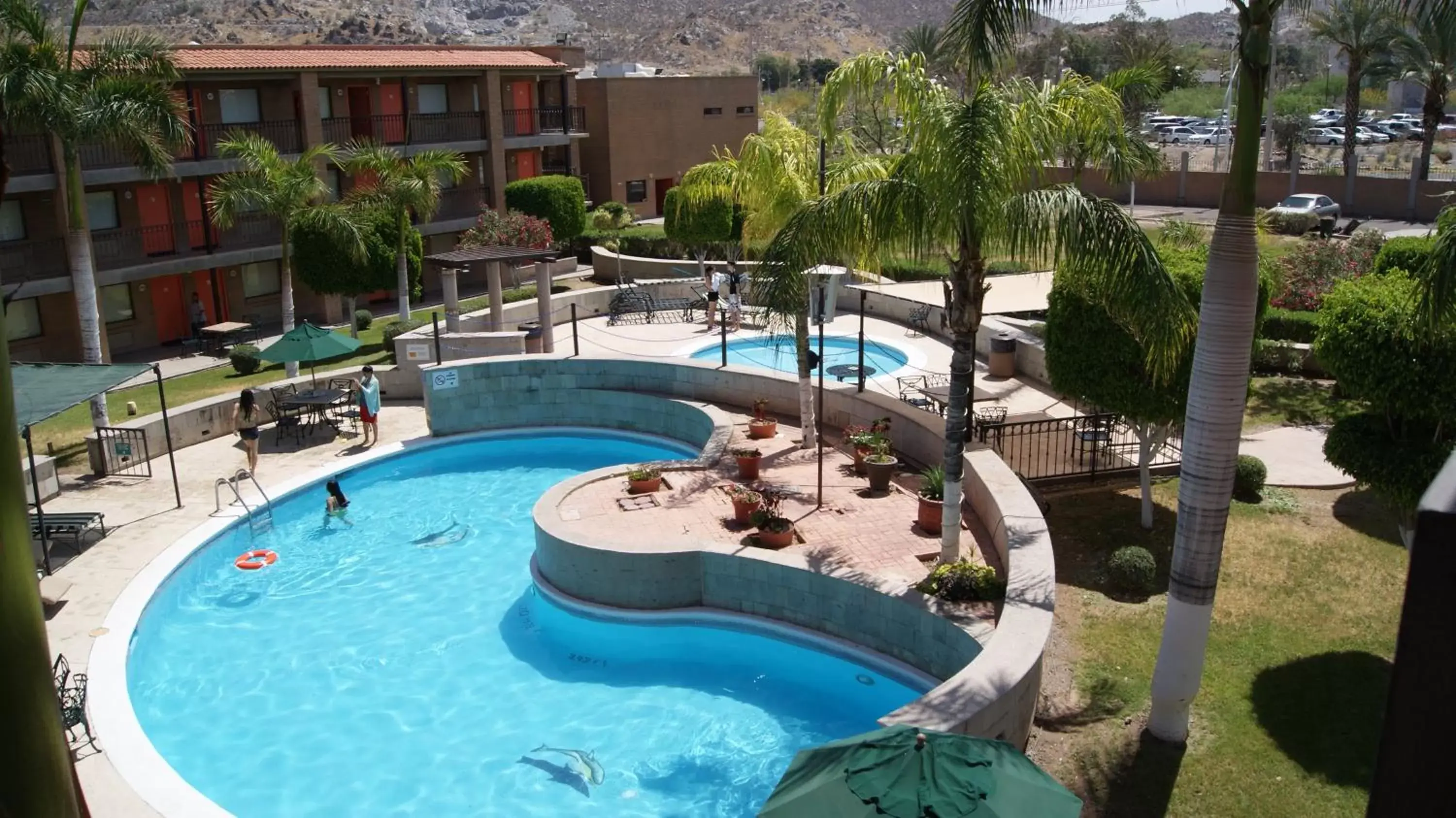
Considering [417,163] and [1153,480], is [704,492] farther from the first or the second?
[417,163]

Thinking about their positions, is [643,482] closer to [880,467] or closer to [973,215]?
[880,467]

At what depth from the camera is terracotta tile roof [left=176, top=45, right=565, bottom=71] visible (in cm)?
3566

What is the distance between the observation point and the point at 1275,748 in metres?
10.3

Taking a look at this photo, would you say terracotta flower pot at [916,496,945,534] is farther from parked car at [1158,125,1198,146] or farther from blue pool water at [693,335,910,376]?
parked car at [1158,125,1198,146]

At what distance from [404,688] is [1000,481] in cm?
818

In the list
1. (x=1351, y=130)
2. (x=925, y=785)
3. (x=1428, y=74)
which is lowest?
(x=925, y=785)

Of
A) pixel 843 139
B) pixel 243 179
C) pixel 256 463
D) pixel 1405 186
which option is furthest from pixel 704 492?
pixel 1405 186

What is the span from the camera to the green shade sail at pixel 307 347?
2297 cm

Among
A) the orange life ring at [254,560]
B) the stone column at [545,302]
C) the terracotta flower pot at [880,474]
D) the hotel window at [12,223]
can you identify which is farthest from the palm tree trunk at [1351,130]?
the hotel window at [12,223]

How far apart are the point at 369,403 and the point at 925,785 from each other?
686 inches

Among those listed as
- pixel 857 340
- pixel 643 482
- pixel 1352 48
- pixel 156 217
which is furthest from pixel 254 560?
pixel 1352 48

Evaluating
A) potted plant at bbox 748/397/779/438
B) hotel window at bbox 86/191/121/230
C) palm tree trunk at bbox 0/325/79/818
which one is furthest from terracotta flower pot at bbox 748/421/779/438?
hotel window at bbox 86/191/121/230

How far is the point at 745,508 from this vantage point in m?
16.0

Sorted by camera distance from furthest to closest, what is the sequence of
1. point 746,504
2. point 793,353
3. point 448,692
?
point 793,353
point 746,504
point 448,692
